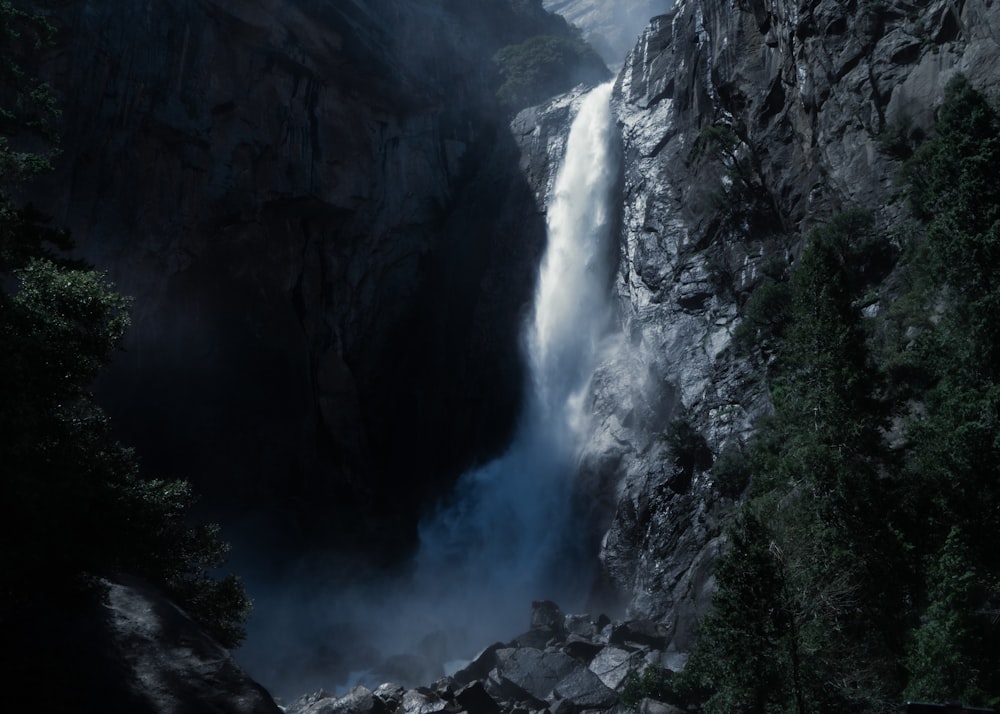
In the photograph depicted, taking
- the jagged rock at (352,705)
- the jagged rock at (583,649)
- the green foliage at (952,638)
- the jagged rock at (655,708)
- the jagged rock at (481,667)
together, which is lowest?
the green foliage at (952,638)

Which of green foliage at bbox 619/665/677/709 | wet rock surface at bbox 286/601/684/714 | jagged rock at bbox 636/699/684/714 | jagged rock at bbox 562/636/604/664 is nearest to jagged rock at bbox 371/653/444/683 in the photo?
wet rock surface at bbox 286/601/684/714

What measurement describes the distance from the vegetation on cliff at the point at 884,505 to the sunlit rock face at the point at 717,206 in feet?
18.2

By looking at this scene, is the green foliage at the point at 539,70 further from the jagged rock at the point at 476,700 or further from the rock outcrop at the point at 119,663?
the rock outcrop at the point at 119,663

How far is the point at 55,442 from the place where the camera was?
1417cm

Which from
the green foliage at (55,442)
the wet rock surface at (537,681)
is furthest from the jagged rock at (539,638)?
the green foliage at (55,442)

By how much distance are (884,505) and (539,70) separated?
47.8m

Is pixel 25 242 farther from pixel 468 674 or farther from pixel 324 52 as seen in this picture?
pixel 324 52

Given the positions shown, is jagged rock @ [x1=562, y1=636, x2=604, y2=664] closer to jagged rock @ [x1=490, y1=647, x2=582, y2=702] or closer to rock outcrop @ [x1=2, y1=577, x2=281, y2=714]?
jagged rock @ [x1=490, y1=647, x2=582, y2=702]

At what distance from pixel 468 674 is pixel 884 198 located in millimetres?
20297

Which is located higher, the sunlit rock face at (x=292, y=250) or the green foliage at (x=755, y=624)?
the sunlit rock face at (x=292, y=250)

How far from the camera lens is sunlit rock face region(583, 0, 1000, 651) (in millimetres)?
25891

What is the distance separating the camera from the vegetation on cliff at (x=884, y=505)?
14867 millimetres

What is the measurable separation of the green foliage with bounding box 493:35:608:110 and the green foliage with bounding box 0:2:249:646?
1667 inches

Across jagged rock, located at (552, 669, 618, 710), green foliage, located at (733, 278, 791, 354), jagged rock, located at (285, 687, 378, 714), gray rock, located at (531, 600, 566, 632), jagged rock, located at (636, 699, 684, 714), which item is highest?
green foliage, located at (733, 278, 791, 354)
